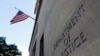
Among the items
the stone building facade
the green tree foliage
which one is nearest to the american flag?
the stone building facade

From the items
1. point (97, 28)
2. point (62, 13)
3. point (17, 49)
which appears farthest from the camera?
point (17, 49)

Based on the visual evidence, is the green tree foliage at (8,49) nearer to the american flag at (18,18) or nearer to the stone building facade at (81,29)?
the american flag at (18,18)

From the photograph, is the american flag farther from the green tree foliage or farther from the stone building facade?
the green tree foliage

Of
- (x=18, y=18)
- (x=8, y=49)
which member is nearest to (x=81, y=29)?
(x=18, y=18)

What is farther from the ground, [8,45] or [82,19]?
[82,19]

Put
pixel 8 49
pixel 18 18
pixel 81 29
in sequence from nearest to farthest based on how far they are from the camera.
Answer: pixel 81 29
pixel 18 18
pixel 8 49

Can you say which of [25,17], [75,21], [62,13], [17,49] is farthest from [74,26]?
[17,49]

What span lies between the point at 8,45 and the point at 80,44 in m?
27.8

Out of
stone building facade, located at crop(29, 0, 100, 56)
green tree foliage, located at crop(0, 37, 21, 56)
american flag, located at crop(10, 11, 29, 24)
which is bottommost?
green tree foliage, located at crop(0, 37, 21, 56)

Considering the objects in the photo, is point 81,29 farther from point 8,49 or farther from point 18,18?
point 8,49

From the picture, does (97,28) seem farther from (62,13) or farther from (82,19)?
(62,13)

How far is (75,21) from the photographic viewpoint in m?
4.63

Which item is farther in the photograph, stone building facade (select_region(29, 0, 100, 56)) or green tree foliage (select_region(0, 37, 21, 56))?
green tree foliage (select_region(0, 37, 21, 56))

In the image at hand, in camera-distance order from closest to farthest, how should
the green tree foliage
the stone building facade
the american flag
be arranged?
the stone building facade, the american flag, the green tree foliage
